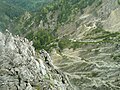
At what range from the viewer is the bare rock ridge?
321 ft

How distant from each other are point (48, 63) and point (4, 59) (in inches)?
781

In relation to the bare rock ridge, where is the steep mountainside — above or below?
above

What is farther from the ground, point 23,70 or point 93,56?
point 93,56

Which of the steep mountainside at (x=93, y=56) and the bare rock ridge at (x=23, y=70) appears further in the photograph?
the steep mountainside at (x=93, y=56)

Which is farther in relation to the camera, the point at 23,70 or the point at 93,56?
the point at 93,56

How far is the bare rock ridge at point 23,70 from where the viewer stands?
97.9 metres

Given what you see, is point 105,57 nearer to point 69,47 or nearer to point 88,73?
point 88,73

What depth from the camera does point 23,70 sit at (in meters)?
101

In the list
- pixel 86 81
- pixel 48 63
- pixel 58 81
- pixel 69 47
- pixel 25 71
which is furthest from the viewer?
pixel 69 47

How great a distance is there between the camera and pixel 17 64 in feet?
336

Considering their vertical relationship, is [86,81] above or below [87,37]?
below

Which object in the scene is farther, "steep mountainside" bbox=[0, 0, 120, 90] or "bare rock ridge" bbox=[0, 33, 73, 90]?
"steep mountainside" bbox=[0, 0, 120, 90]

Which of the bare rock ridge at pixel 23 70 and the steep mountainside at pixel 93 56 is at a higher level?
the steep mountainside at pixel 93 56

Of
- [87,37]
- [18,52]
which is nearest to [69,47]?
[87,37]
